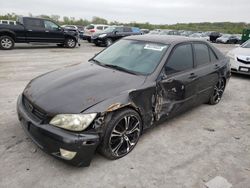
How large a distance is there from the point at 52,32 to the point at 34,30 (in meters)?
1.09

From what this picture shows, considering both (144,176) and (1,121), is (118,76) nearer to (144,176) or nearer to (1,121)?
(144,176)

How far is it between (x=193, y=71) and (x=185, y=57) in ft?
0.93

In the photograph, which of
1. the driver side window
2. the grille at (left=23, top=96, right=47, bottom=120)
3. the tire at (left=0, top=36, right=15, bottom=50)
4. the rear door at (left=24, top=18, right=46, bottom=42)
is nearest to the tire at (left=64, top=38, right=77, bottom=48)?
the driver side window

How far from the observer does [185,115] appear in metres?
4.74

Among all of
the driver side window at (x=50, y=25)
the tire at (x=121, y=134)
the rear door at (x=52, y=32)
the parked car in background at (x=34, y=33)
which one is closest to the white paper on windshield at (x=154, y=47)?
the tire at (x=121, y=134)

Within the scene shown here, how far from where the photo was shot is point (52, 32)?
47.5ft

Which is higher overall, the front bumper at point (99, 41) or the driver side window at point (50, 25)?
the driver side window at point (50, 25)

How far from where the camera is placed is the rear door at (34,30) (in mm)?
13500

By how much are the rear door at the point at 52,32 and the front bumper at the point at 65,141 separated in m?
12.5

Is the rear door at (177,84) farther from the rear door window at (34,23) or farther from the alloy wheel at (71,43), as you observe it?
the alloy wheel at (71,43)

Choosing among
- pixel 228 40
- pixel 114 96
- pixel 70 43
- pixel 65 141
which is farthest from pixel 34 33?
pixel 228 40

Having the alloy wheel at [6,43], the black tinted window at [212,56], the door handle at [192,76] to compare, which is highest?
the black tinted window at [212,56]

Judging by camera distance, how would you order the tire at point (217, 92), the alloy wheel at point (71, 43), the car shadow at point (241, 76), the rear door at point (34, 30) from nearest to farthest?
the tire at point (217, 92)
the car shadow at point (241, 76)
the rear door at point (34, 30)
the alloy wheel at point (71, 43)

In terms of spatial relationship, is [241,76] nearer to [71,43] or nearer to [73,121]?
[73,121]
